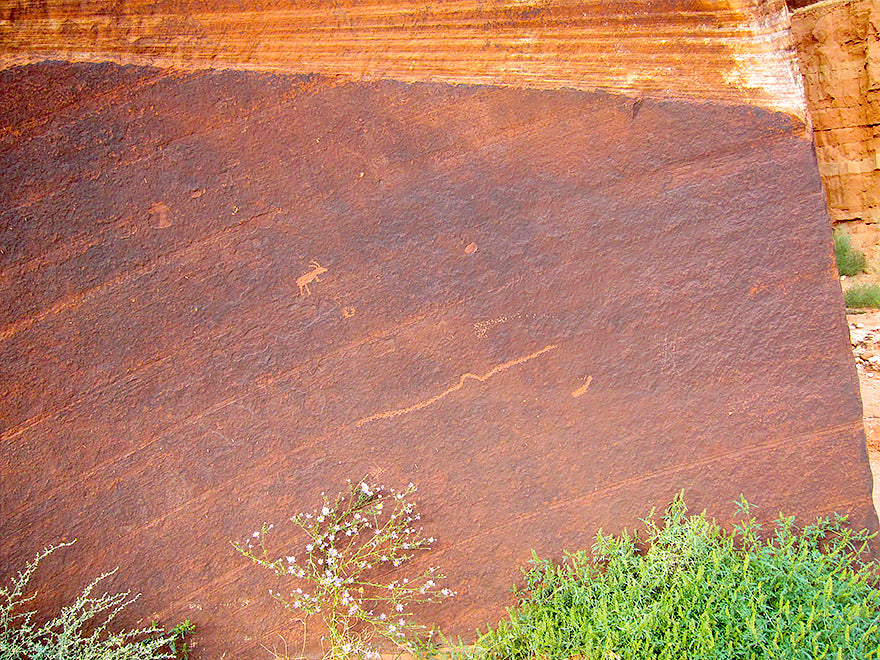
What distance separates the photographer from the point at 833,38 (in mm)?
5059

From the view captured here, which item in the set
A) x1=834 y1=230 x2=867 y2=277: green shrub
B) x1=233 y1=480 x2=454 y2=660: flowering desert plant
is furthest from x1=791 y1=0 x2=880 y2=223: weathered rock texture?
x1=233 y1=480 x2=454 y2=660: flowering desert plant

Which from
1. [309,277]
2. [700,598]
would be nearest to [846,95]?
[700,598]

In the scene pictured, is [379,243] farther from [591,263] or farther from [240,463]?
[240,463]

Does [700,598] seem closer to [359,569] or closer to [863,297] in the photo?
[359,569]

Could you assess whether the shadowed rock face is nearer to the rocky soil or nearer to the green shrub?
the rocky soil

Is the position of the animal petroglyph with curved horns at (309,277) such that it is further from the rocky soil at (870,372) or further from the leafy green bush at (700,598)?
the rocky soil at (870,372)

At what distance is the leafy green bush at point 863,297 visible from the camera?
4617mm

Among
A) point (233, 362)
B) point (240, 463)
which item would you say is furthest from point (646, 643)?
point (233, 362)

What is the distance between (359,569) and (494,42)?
1.66m

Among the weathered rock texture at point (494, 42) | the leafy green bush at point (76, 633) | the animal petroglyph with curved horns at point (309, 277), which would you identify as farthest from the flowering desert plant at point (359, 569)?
the weathered rock texture at point (494, 42)

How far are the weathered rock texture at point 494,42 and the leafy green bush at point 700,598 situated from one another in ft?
4.27

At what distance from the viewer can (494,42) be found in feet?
5.53

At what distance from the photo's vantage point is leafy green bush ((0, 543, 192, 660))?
1.74 meters

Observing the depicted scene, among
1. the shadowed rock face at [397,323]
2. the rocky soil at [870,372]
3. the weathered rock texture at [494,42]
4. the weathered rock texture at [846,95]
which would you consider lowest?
the rocky soil at [870,372]
